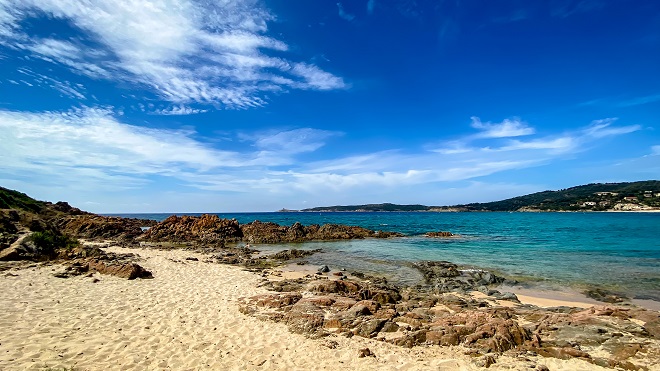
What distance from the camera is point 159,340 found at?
8.77 m

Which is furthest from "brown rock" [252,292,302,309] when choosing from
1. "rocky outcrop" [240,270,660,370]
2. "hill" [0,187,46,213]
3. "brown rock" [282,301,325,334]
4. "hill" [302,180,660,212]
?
"hill" [302,180,660,212]

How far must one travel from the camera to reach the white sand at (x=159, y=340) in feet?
24.8

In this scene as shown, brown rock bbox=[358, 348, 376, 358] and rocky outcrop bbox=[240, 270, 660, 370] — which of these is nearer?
brown rock bbox=[358, 348, 376, 358]

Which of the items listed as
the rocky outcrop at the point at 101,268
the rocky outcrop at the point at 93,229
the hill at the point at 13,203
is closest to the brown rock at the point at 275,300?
the rocky outcrop at the point at 101,268

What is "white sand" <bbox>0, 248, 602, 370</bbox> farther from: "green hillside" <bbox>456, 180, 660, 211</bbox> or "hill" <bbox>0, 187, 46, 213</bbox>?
"green hillside" <bbox>456, 180, 660, 211</bbox>

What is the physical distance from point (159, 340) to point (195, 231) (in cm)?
3862

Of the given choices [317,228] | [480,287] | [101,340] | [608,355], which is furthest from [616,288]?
[317,228]

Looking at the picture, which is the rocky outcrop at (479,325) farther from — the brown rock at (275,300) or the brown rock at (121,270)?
the brown rock at (121,270)

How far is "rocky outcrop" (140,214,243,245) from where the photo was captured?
138 ft

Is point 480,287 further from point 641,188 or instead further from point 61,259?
point 641,188

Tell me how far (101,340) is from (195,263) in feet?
49.9

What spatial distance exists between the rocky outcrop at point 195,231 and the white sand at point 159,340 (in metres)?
28.3

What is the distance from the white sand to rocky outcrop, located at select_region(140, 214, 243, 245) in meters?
28.3

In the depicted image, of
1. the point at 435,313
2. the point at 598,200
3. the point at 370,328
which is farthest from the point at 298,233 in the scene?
the point at 598,200
